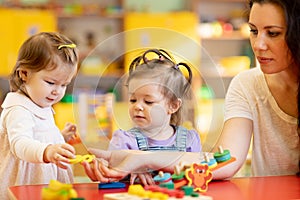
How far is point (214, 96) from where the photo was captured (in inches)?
53.2

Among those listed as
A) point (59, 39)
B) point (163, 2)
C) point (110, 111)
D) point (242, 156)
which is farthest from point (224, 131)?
point (163, 2)

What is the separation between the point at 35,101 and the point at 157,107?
1.38 ft

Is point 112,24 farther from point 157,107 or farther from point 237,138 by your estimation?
point 157,107

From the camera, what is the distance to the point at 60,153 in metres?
1.23

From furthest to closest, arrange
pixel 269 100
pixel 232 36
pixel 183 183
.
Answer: pixel 232 36
pixel 269 100
pixel 183 183

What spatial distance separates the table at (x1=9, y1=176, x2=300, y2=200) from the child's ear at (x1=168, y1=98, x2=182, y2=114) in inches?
7.6

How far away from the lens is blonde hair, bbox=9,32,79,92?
151cm

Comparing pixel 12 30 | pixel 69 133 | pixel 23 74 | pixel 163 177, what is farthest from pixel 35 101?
pixel 12 30

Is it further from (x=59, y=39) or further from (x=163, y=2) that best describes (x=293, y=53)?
(x=163, y=2)

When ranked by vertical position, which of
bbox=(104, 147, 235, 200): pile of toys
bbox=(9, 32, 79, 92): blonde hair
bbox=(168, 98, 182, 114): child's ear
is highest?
bbox=(9, 32, 79, 92): blonde hair

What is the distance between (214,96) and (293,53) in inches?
11.3

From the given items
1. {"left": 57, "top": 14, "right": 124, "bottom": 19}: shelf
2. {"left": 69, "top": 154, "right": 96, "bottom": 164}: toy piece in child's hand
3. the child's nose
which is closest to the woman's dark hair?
the child's nose

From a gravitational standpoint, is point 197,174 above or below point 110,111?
below

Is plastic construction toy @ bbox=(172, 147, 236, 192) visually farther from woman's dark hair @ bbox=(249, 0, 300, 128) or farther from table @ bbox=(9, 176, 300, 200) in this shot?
woman's dark hair @ bbox=(249, 0, 300, 128)
